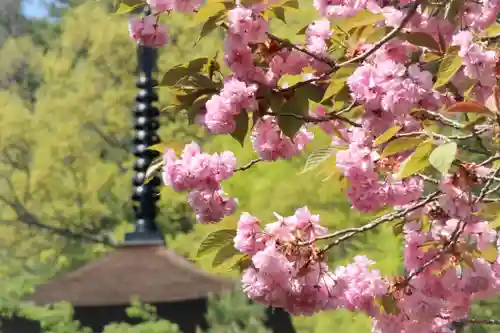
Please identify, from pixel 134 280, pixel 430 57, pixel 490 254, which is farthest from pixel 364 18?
pixel 134 280

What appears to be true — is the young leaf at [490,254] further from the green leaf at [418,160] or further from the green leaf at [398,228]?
the green leaf at [418,160]

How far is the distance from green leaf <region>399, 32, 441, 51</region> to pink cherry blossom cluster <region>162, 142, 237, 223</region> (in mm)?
576

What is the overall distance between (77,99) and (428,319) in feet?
38.6

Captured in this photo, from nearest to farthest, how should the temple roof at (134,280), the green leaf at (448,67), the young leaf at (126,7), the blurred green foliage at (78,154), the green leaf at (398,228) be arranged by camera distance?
1. the green leaf at (448,67)
2. the young leaf at (126,7)
3. the green leaf at (398,228)
4. the temple roof at (134,280)
5. the blurred green foliage at (78,154)

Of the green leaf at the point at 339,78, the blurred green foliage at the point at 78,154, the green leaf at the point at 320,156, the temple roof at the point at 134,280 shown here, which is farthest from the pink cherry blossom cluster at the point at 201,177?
the blurred green foliage at the point at 78,154

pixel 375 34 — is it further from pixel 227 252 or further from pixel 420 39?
pixel 227 252

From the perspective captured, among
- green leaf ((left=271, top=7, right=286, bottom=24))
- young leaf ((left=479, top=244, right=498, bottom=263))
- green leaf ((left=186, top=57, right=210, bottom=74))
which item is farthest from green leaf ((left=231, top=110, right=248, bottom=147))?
young leaf ((left=479, top=244, right=498, bottom=263))

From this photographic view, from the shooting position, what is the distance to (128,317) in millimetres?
9484

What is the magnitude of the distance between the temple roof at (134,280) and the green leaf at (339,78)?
5.73 m

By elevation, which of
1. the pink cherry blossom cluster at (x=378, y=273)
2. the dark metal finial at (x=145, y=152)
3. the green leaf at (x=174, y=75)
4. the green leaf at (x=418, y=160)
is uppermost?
the dark metal finial at (x=145, y=152)

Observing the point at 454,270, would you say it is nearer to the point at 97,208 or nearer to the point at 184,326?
the point at 184,326

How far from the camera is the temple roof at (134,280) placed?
7758 mm

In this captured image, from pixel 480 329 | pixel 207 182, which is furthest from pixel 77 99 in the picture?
pixel 207 182

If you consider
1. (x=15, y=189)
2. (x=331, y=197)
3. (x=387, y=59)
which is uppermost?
(x=15, y=189)
